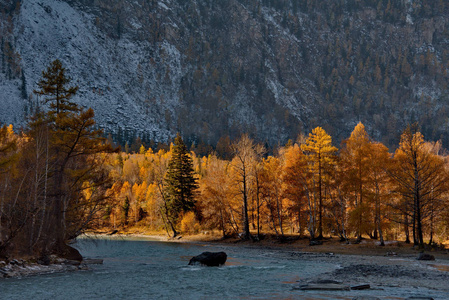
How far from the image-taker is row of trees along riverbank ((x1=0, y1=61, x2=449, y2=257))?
27.4m

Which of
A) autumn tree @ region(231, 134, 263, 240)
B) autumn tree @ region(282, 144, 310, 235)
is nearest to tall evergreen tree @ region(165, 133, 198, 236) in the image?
autumn tree @ region(231, 134, 263, 240)

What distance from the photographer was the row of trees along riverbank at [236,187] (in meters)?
27.4

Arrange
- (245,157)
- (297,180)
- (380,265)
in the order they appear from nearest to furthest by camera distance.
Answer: (380,265), (297,180), (245,157)

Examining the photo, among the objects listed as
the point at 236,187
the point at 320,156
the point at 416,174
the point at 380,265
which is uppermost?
the point at 320,156

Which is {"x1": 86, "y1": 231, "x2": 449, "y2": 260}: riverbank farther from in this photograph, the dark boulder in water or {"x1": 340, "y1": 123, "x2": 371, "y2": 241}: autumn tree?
the dark boulder in water

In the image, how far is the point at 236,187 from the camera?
56250mm

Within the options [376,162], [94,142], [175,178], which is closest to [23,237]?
[94,142]

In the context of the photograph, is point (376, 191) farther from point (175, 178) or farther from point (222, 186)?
point (175, 178)

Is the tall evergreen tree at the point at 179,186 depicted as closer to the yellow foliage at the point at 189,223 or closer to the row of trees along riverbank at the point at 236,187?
the row of trees along riverbank at the point at 236,187

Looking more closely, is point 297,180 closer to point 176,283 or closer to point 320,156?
point 320,156

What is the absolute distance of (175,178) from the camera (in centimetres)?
6894

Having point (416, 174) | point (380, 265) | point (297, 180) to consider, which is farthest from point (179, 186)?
point (380, 265)

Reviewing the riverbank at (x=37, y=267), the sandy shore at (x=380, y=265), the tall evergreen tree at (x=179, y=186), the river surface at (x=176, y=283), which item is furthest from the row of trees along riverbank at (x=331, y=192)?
the river surface at (x=176, y=283)

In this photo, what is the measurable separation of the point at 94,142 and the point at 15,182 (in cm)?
640
